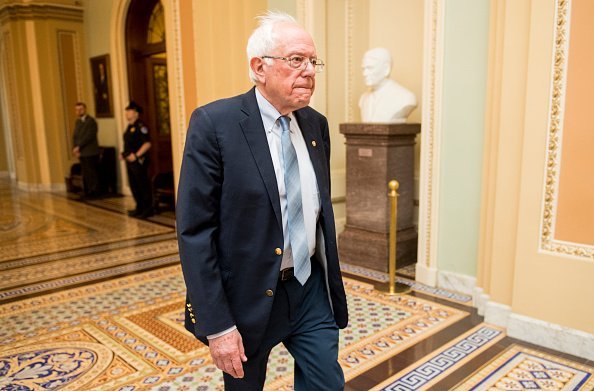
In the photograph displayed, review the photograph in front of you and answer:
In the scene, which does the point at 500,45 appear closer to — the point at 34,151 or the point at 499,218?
the point at 499,218

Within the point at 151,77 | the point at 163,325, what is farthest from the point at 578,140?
the point at 151,77

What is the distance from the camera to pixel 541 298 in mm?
3197

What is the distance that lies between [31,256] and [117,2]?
5.38 m

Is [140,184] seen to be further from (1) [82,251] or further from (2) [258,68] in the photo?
(2) [258,68]

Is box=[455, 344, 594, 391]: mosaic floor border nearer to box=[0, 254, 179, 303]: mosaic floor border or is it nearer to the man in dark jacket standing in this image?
box=[0, 254, 179, 303]: mosaic floor border

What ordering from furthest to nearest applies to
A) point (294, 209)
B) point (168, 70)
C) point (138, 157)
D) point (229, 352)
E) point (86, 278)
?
point (138, 157)
point (168, 70)
point (86, 278)
point (294, 209)
point (229, 352)

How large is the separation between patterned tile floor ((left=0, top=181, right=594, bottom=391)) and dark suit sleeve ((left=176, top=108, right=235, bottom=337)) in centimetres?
139

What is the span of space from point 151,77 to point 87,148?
5.89ft

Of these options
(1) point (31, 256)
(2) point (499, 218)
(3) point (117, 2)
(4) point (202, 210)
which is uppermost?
(3) point (117, 2)

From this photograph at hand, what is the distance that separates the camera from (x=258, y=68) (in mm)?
1613

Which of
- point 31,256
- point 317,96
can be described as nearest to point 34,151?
point 31,256

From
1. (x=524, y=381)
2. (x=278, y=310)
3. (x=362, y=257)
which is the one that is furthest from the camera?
(x=362, y=257)

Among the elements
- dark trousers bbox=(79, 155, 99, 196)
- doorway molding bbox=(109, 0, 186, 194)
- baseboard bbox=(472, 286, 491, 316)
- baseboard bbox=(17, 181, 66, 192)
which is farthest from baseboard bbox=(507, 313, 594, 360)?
baseboard bbox=(17, 181, 66, 192)

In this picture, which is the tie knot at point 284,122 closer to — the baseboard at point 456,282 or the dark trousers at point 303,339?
the dark trousers at point 303,339
